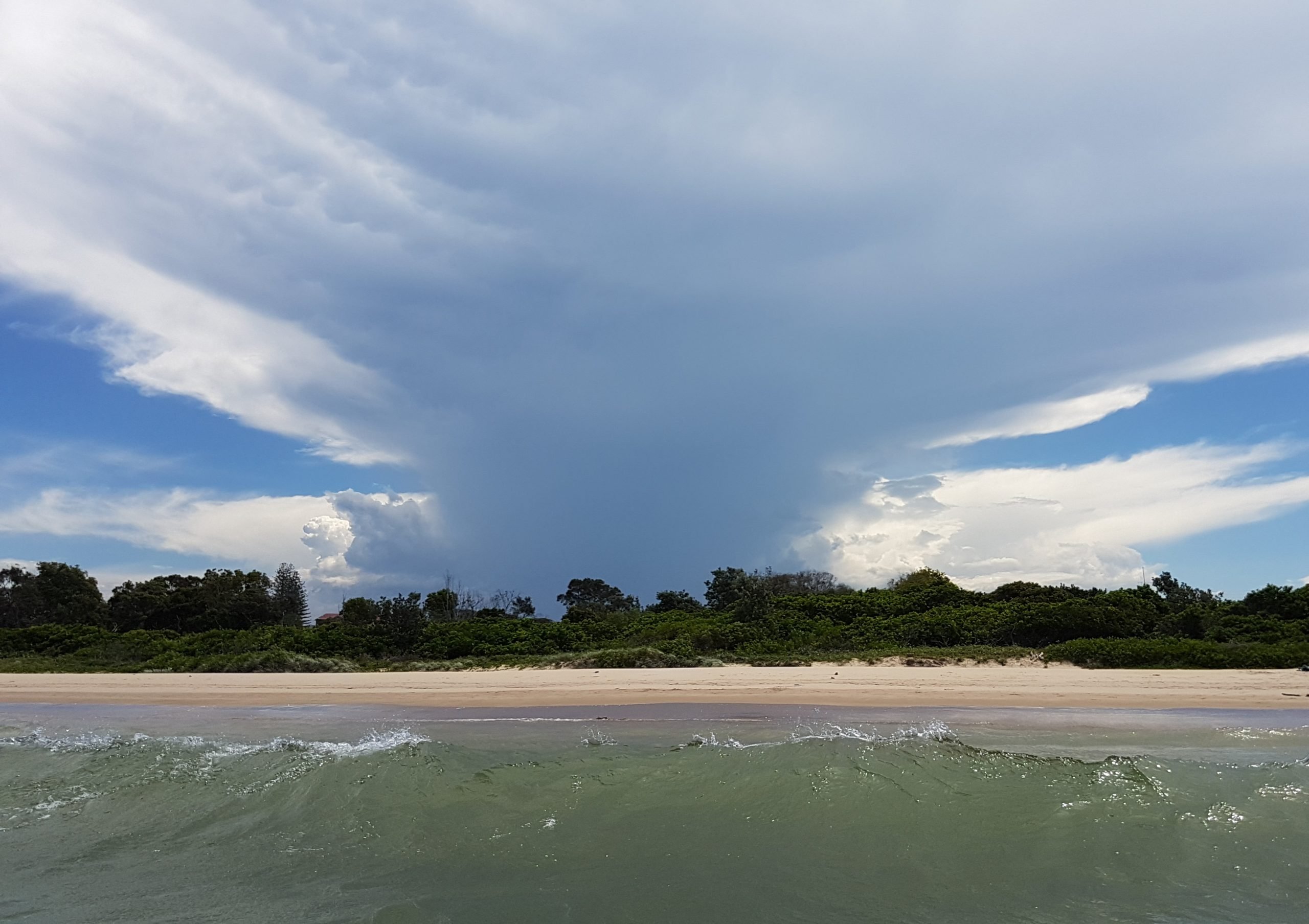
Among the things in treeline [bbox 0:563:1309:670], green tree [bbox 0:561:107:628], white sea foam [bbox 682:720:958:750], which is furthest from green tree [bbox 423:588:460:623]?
white sea foam [bbox 682:720:958:750]

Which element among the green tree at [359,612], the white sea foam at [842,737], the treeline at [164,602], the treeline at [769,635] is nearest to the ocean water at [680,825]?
the white sea foam at [842,737]

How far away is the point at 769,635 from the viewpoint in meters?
28.2

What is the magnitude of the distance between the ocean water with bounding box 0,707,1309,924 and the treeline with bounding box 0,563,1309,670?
A: 993 cm

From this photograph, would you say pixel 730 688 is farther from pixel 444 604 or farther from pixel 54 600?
pixel 54 600

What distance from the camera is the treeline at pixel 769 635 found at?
878 inches

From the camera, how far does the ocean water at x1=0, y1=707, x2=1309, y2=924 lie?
6559 mm

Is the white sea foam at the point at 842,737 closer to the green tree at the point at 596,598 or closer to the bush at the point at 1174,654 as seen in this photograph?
the bush at the point at 1174,654

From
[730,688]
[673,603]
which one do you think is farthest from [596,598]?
[730,688]

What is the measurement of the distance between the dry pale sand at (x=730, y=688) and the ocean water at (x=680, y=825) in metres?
2.76

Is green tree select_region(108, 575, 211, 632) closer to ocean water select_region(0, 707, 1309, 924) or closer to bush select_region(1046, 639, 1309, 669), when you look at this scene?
ocean water select_region(0, 707, 1309, 924)

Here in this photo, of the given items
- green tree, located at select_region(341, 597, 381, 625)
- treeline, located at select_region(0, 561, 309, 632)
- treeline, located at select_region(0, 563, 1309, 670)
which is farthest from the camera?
treeline, located at select_region(0, 561, 309, 632)

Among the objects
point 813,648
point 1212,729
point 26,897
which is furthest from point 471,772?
point 813,648

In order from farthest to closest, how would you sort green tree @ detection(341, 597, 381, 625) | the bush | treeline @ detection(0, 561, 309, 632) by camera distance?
treeline @ detection(0, 561, 309, 632) < green tree @ detection(341, 597, 381, 625) < the bush

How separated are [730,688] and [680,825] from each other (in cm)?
1026
